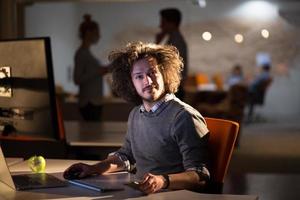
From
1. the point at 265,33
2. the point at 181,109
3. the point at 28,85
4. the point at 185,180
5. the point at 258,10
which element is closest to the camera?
the point at 185,180

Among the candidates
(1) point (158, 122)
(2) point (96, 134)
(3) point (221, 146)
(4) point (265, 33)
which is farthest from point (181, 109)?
(4) point (265, 33)

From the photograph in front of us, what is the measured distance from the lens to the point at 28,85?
8.62ft

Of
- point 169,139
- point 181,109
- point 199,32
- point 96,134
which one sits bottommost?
A: point 96,134

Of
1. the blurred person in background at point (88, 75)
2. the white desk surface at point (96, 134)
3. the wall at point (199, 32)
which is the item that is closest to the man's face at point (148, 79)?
the white desk surface at point (96, 134)

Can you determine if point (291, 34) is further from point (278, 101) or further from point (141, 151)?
point (141, 151)

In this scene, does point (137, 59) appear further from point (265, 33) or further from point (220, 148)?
point (265, 33)

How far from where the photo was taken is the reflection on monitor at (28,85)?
8.63ft

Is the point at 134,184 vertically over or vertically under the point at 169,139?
under

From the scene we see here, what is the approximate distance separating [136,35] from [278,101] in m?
2.04

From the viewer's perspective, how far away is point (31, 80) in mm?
2635

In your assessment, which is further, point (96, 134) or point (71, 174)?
point (96, 134)

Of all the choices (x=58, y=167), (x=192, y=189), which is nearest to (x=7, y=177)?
(x=58, y=167)

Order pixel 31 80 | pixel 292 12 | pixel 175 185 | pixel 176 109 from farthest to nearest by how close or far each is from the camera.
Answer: pixel 292 12 < pixel 31 80 < pixel 176 109 < pixel 175 185

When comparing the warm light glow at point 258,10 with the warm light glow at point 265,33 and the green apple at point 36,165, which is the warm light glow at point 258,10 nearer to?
the warm light glow at point 265,33
